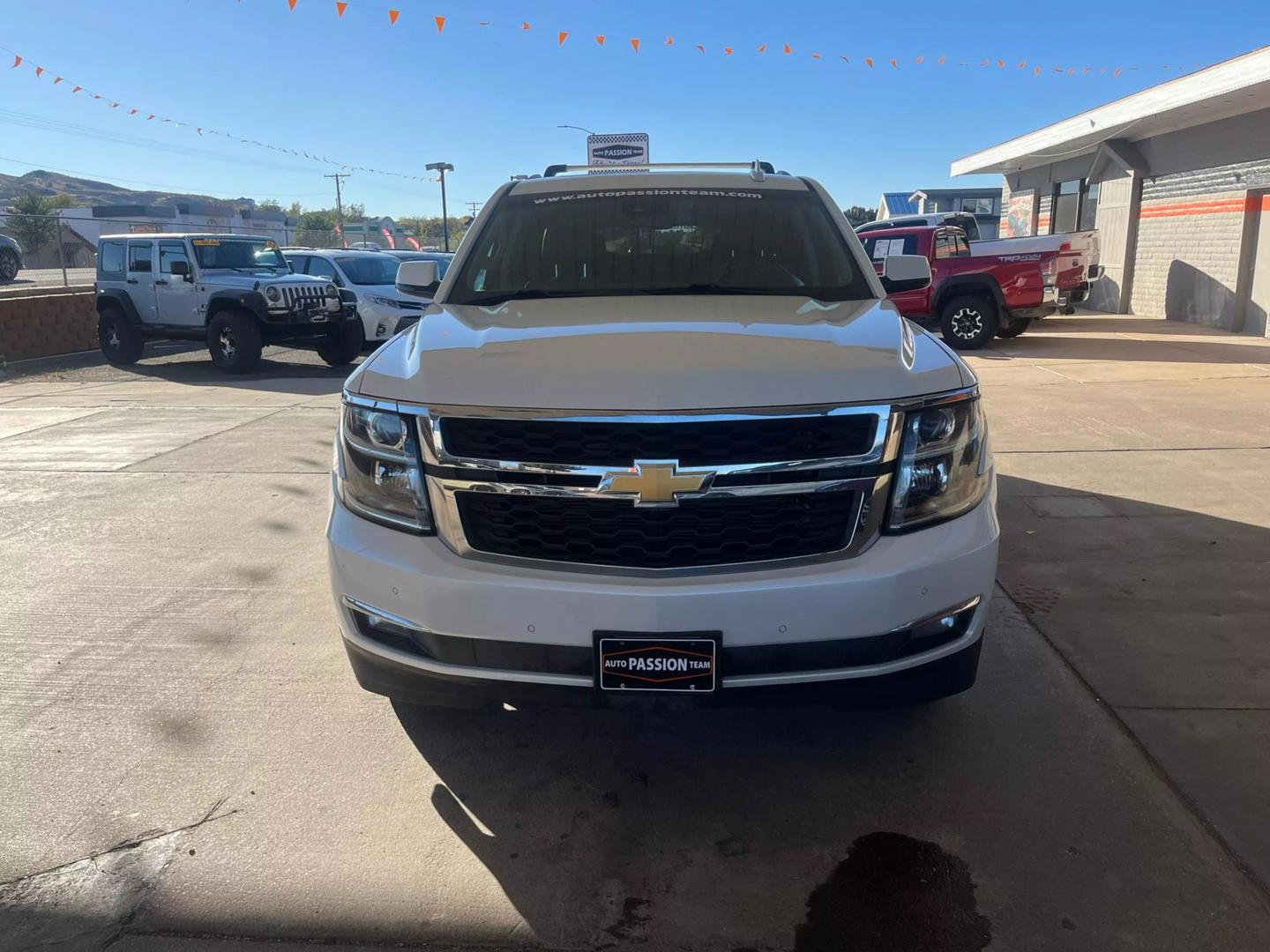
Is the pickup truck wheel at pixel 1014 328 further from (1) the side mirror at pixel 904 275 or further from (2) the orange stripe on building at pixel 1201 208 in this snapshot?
(1) the side mirror at pixel 904 275

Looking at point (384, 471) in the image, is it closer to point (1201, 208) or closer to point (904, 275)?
point (904, 275)

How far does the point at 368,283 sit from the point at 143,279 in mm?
3137

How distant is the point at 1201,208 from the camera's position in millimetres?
17188

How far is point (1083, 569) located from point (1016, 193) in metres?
25.1

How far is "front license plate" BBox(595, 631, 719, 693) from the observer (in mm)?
2328

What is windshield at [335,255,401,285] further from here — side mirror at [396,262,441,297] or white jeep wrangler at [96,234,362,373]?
side mirror at [396,262,441,297]

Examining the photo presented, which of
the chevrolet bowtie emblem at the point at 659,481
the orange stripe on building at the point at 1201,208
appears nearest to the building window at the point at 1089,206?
the orange stripe on building at the point at 1201,208

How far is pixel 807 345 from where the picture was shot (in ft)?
8.58

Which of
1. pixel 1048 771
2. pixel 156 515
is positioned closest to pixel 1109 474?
pixel 1048 771

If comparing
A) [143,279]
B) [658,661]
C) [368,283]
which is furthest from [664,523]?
[143,279]

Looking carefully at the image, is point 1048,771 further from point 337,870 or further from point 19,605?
point 19,605

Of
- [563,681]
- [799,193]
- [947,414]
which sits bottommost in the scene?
[563,681]

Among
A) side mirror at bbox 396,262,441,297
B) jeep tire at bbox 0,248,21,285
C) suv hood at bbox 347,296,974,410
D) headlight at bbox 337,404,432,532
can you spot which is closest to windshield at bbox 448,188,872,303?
side mirror at bbox 396,262,441,297

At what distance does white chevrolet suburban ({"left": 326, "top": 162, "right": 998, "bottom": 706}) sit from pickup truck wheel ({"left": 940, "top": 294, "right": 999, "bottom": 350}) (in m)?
12.3
